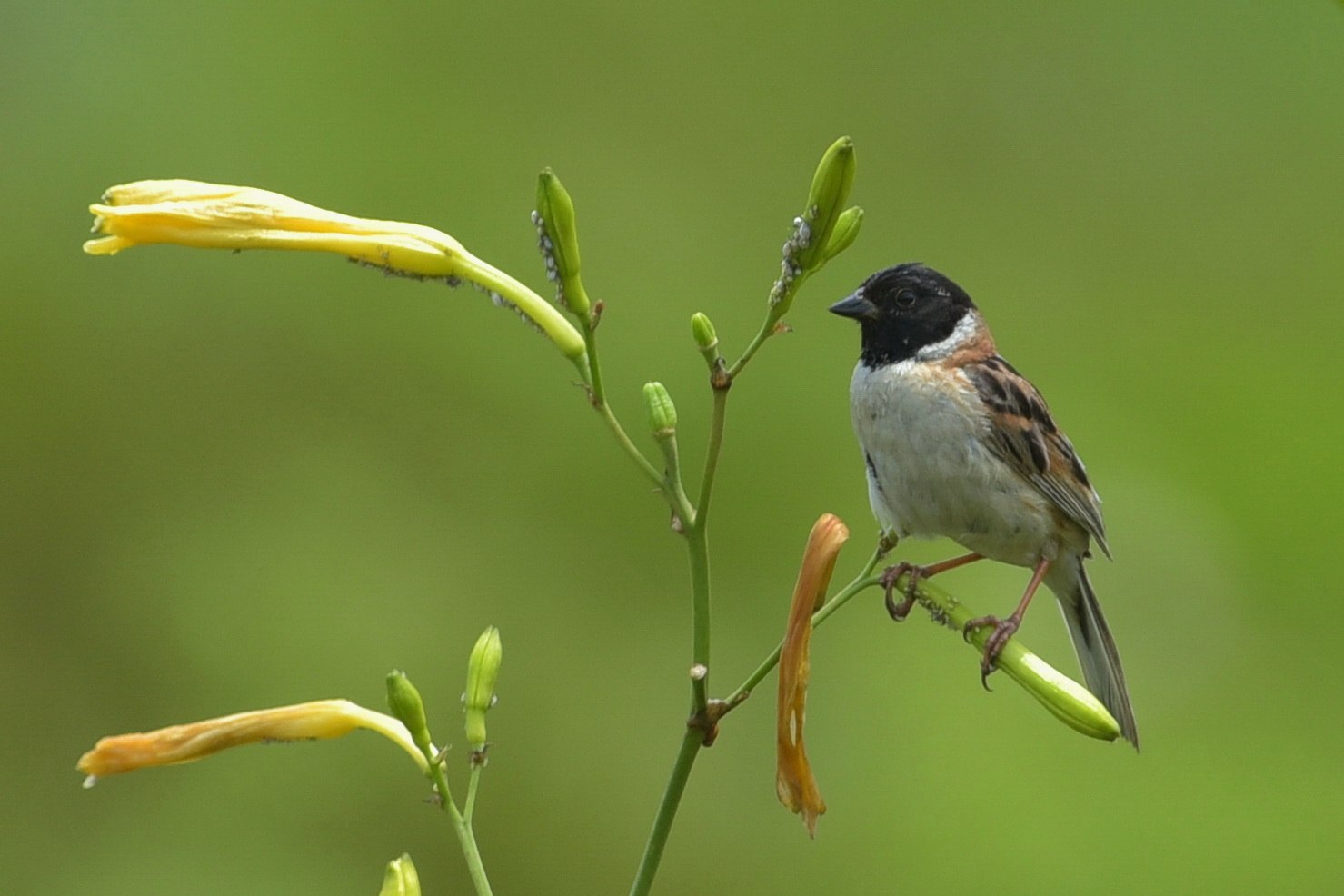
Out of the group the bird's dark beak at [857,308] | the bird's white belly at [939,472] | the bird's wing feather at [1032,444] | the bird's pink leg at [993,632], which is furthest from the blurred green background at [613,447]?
the bird's pink leg at [993,632]

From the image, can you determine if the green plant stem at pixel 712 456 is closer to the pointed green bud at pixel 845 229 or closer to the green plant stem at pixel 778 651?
the green plant stem at pixel 778 651

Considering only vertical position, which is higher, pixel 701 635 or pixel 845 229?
pixel 845 229

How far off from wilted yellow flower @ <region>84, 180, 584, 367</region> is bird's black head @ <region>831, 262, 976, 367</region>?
5.18 ft

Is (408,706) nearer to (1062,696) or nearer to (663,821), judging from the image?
(663,821)

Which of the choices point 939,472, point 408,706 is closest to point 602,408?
point 408,706

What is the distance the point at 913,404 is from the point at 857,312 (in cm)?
31

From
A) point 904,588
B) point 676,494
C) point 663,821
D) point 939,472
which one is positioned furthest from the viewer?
point 939,472

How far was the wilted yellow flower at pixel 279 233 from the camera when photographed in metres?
2.96

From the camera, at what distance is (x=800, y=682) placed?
2.88m

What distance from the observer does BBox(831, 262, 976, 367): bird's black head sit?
→ 179 inches

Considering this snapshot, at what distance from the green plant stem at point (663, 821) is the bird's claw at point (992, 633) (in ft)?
2.76

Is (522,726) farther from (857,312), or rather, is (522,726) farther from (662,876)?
(857,312)

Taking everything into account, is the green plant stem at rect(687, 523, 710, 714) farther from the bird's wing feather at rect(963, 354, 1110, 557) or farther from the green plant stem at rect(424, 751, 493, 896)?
the bird's wing feather at rect(963, 354, 1110, 557)

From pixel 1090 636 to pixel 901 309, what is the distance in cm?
116
